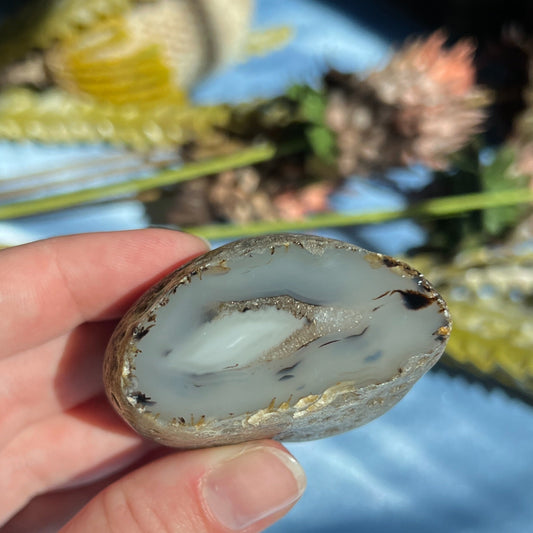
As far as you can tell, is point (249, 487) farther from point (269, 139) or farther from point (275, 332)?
point (269, 139)

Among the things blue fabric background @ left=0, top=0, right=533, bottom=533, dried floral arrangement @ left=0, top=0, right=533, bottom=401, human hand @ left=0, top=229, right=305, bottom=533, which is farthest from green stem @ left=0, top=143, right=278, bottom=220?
human hand @ left=0, top=229, right=305, bottom=533

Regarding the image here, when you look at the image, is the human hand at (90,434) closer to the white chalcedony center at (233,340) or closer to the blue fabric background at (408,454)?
the white chalcedony center at (233,340)

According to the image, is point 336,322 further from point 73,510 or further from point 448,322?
point 73,510

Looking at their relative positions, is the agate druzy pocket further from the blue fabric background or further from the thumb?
the blue fabric background

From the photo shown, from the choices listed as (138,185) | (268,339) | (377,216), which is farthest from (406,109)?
(268,339)

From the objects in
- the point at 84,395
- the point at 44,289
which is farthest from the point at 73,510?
the point at 44,289
